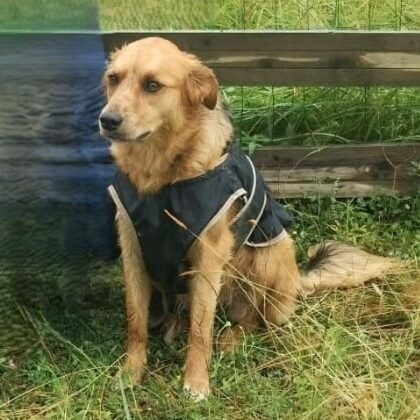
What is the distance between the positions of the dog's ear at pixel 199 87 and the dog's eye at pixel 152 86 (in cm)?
14

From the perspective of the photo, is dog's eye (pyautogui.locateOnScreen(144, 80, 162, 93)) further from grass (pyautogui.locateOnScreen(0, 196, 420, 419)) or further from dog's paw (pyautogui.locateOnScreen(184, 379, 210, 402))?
dog's paw (pyautogui.locateOnScreen(184, 379, 210, 402))

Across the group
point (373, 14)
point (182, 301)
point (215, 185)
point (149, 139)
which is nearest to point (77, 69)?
point (149, 139)

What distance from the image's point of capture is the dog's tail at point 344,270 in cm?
428

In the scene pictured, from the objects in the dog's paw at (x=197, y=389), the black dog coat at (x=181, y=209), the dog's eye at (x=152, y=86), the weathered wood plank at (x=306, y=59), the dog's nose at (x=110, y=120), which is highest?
the dog's eye at (x=152, y=86)

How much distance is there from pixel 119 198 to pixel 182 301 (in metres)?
0.68

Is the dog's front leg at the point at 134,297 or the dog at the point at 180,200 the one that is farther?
the dog's front leg at the point at 134,297

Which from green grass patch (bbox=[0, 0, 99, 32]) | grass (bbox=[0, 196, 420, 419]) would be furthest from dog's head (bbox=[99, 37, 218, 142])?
grass (bbox=[0, 196, 420, 419])

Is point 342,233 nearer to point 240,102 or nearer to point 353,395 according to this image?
point 240,102

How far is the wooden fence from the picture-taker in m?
4.82

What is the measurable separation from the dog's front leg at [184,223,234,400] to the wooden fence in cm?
139

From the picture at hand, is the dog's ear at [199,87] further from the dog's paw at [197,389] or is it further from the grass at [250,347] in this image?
the dog's paw at [197,389]

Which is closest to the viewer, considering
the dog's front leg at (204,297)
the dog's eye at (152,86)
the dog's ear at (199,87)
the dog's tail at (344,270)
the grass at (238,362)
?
the grass at (238,362)

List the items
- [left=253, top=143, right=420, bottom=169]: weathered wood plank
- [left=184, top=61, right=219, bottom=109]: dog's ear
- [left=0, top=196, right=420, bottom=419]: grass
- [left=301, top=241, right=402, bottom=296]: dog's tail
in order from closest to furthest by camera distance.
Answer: [left=0, top=196, right=420, bottom=419]: grass < [left=184, top=61, right=219, bottom=109]: dog's ear < [left=301, top=241, right=402, bottom=296]: dog's tail < [left=253, top=143, right=420, bottom=169]: weathered wood plank

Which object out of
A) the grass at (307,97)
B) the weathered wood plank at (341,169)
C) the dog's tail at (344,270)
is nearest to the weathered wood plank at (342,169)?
the weathered wood plank at (341,169)
